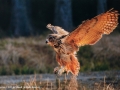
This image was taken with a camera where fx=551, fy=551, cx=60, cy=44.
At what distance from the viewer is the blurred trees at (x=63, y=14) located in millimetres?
23178

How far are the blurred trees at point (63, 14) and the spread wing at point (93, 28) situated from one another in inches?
595

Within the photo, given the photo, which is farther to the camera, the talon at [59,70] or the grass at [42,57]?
the grass at [42,57]

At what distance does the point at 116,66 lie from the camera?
1736cm

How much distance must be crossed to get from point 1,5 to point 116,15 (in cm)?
1785

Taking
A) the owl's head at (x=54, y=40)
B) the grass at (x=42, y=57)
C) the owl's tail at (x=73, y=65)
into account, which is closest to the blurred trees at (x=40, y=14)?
the grass at (x=42, y=57)

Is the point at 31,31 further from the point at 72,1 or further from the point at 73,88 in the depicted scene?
the point at 73,88

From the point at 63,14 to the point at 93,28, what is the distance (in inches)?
613

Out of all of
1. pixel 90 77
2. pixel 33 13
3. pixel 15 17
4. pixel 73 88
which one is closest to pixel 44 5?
pixel 33 13

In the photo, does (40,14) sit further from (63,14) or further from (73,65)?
(73,65)

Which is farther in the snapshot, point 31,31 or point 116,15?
point 31,31

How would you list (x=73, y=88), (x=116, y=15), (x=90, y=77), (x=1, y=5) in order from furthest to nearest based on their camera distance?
1. (x=1, y=5)
2. (x=90, y=77)
3. (x=73, y=88)
4. (x=116, y=15)

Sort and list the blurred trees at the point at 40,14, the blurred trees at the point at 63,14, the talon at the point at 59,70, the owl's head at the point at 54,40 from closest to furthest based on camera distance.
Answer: the owl's head at the point at 54,40 < the talon at the point at 59,70 < the blurred trees at the point at 63,14 < the blurred trees at the point at 40,14

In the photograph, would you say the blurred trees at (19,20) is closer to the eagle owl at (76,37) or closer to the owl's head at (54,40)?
the eagle owl at (76,37)

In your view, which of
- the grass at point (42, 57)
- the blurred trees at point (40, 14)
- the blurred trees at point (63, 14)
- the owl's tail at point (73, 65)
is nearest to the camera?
the owl's tail at point (73, 65)
